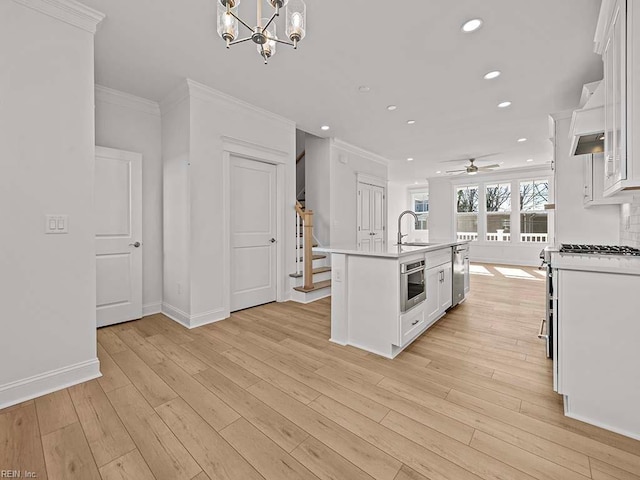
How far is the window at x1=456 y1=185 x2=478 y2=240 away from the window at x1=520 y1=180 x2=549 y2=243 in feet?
3.82

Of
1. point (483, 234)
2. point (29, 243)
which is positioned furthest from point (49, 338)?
point (483, 234)

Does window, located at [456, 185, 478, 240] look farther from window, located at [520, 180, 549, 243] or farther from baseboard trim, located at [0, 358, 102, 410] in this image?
baseboard trim, located at [0, 358, 102, 410]

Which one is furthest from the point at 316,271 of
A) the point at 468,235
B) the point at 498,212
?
the point at 498,212

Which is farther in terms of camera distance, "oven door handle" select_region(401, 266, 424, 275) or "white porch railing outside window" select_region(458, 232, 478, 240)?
"white porch railing outside window" select_region(458, 232, 478, 240)

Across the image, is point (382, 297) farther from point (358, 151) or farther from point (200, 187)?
point (358, 151)

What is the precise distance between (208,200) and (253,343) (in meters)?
1.72

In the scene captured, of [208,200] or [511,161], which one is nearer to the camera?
[208,200]

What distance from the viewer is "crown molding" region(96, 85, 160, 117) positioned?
323 centimetres

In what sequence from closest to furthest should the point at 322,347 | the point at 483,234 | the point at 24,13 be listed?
the point at 24,13
the point at 322,347
the point at 483,234

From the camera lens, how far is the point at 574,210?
11.6 feet

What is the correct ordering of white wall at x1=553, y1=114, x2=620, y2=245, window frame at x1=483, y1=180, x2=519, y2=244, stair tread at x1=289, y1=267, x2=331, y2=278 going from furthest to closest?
window frame at x1=483, y1=180, x2=519, y2=244 < stair tread at x1=289, y1=267, x2=331, y2=278 < white wall at x1=553, y1=114, x2=620, y2=245

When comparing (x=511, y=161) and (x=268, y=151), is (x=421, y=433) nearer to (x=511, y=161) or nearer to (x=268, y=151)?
(x=268, y=151)

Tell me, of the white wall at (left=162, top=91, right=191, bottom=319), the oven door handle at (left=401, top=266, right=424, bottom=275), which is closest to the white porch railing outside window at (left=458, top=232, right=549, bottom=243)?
the oven door handle at (left=401, top=266, right=424, bottom=275)

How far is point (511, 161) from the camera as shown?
698cm
